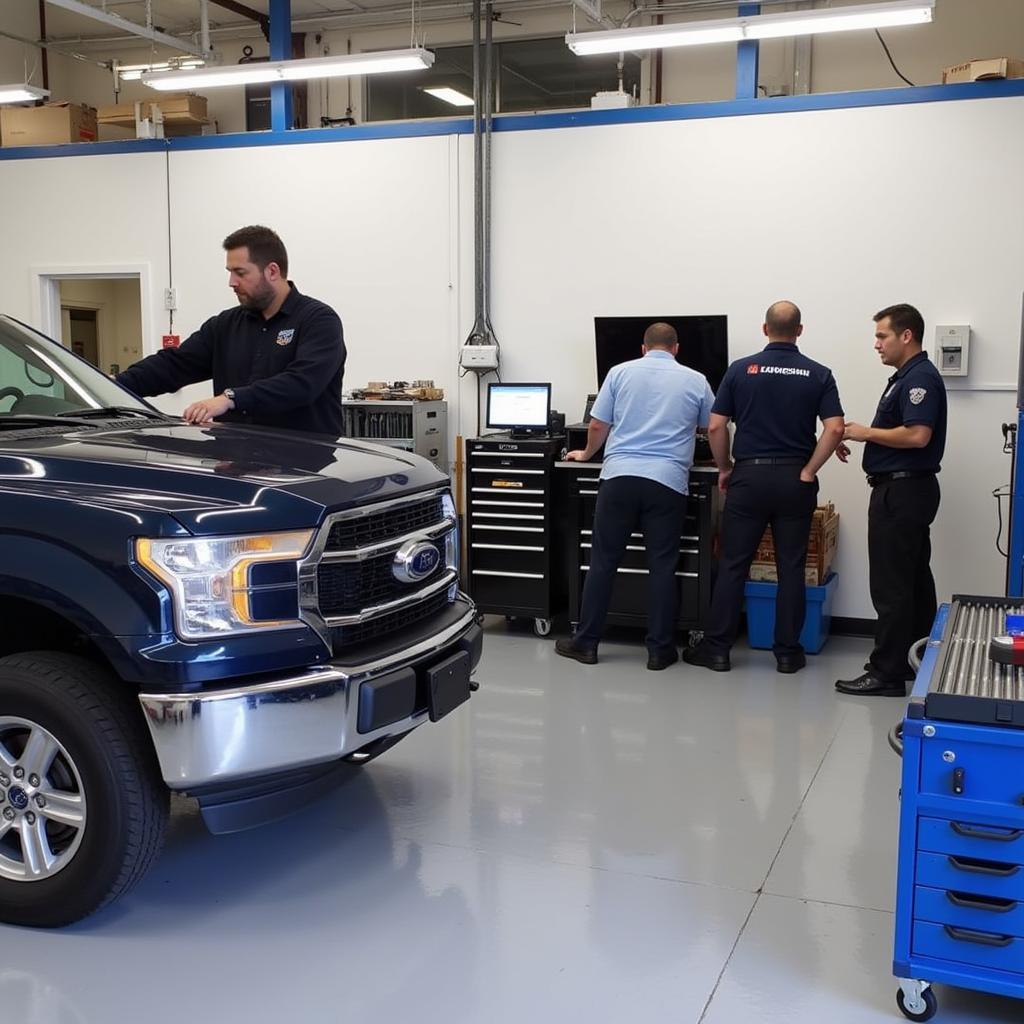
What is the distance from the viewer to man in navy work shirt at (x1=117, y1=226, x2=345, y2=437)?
138 inches

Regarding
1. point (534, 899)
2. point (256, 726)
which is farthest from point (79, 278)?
point (534, 899)

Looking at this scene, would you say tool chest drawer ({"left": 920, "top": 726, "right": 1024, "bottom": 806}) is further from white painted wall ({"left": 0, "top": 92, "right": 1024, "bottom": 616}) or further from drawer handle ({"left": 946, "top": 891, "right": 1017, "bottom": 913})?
white painted wall ({"left": 0, "top": 92, "right": 1024, "bottom": 616})

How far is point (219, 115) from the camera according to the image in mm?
9703

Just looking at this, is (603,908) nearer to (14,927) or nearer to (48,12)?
(14,927)

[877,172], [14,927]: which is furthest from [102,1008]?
[877,172]

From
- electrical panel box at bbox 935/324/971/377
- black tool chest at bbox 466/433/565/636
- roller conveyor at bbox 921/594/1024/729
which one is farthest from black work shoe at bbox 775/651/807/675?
roller conveyor at bbox 921/594/1024/729

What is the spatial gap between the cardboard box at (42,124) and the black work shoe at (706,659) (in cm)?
559

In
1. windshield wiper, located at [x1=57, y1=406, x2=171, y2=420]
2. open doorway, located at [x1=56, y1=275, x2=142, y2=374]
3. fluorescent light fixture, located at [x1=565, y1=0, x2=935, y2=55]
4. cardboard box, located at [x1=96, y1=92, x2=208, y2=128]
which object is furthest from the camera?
open doorway, located at [x1=56, y1=275, x2=142, y2=374]

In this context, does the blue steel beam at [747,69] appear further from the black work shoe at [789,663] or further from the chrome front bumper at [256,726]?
the chrome front bumper at [256,726]

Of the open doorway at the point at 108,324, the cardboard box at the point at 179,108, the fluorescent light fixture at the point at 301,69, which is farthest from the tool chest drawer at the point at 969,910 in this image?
the open doorway at the point at 108,324

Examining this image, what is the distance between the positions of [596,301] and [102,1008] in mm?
4684

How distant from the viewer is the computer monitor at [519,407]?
19.1ft

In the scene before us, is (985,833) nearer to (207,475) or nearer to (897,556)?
(207,475)

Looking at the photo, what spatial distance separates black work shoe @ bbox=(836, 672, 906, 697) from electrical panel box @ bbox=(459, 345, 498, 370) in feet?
8.97
